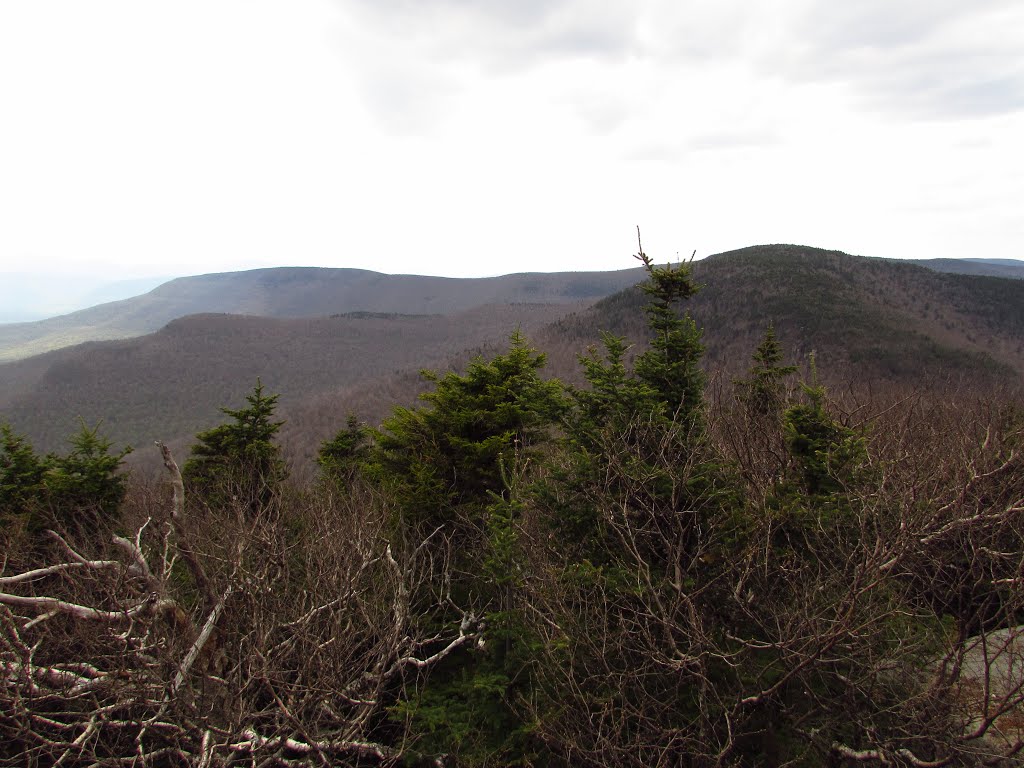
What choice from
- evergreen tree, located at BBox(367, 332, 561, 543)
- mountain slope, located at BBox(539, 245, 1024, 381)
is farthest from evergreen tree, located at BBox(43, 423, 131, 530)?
mountain slope, located at BBox(539, 245, 1024, 381)

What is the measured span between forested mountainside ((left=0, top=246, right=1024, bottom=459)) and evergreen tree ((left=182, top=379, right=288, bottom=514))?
5696 cm

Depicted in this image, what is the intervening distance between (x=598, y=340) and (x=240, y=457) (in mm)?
102262

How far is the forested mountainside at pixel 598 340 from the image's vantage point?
8500 cm

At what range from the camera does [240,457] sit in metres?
18.9

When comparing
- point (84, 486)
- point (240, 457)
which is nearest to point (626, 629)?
point (84, 486)

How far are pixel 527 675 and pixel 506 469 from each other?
5083mm

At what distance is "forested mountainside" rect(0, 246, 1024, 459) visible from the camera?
8500 centimetres

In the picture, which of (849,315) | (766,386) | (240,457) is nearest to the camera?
(766,386)

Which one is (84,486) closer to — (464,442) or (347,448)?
(347,448)

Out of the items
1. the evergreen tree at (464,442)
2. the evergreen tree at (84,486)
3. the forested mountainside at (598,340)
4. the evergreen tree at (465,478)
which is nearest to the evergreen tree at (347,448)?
the evergreen tree at (465,478)

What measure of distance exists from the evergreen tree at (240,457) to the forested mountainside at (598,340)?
2242 inches

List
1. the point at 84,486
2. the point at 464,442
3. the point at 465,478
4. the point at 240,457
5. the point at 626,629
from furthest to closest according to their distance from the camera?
the point at 240,457, the point at 84,486, the point at 465,478, the point at 464,442, the point at 626,629

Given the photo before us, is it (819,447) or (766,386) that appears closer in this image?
(819,447)

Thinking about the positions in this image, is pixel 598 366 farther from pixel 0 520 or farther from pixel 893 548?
pixel 0 520
